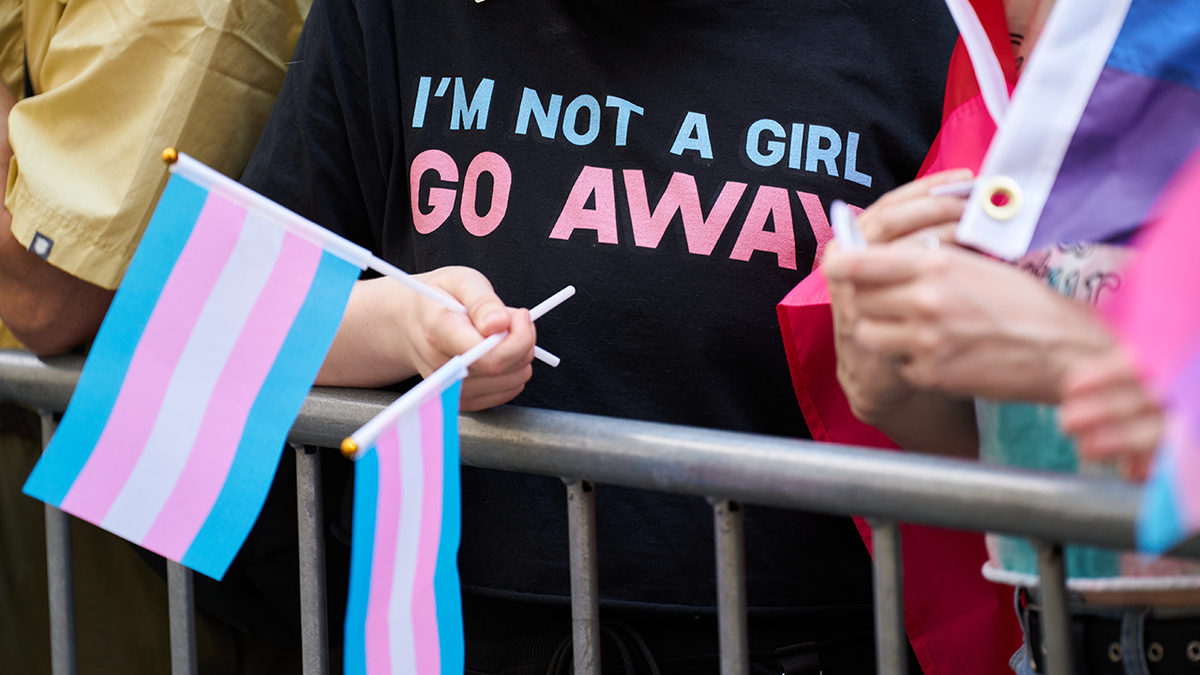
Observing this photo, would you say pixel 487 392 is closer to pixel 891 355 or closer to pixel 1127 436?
pixel 891 355

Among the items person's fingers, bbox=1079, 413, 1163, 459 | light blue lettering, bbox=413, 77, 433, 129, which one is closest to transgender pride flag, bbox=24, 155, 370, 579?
light blue lettering, bbox=413, 77, 433, 129

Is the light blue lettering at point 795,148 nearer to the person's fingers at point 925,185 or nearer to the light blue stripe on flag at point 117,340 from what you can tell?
the person's fingers at point 925,185

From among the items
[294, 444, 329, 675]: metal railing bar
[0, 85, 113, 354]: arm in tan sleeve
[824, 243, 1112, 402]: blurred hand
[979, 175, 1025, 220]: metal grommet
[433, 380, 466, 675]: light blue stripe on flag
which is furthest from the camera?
[0, 85, 113, 354]: arm in tan sleeve

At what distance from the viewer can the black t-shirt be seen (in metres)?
1.15

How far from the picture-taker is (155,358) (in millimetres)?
951

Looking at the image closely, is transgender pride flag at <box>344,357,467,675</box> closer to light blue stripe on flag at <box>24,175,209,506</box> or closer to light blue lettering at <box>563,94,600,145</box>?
light blue stripe on flag at <box>24,175,209,506</box>

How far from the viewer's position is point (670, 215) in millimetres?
1152

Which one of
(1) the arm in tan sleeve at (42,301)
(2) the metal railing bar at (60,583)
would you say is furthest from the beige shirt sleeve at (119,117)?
(2) the metal railing bar at (60,583)

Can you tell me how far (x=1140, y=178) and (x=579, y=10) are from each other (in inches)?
25.7

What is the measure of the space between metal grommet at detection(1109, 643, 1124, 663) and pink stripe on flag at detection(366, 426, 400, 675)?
1.84 ft

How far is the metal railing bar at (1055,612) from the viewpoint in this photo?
30.9 inches

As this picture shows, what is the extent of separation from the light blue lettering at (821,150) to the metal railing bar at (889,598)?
445 millimetres

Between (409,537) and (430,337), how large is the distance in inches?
8.5

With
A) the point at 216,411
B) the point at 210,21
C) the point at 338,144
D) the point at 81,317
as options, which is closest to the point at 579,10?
the point at 338,144
